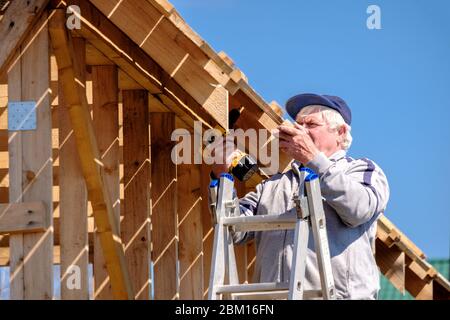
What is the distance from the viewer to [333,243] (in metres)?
7.04

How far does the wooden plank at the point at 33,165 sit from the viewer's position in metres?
7.81

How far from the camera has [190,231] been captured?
9.95 metres

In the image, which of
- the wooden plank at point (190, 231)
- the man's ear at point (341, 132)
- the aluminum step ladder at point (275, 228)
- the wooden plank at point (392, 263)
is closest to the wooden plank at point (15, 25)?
the aluminum step ladder at point (275, 228)

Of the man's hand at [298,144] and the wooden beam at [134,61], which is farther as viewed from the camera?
the wooden beam at [134,61]

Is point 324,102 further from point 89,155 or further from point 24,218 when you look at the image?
point 24,218

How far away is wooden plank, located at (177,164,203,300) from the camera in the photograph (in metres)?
9.88

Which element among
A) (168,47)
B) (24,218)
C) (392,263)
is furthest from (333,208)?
(392,263)

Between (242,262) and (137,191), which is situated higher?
(137,191)

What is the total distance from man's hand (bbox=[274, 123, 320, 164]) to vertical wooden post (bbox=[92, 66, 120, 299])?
7.23 feet

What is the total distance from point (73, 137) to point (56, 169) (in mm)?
2019

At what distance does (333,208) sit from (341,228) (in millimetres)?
123

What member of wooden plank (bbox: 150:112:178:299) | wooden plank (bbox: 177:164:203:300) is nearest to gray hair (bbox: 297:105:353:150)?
wooden plank (bbox: 150:112:178:299)

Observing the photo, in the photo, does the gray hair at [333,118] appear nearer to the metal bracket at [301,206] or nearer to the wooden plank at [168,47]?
the wooden plank at [168,47]

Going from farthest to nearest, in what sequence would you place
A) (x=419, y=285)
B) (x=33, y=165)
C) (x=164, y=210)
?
(x=419, y=285) < (x=164, y=210) < (x=33, y=165)
